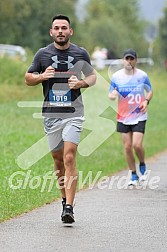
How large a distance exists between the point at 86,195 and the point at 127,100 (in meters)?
2.15

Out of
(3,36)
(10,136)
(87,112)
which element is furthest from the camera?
(3,36)

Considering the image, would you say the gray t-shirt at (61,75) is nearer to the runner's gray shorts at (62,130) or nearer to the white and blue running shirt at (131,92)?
the runner's gray shorts at (62,130)

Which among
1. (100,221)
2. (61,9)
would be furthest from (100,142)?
→ (61,9)

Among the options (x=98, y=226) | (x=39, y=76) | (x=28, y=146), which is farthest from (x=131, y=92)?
(x=98, y=226)

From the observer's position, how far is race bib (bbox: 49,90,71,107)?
34.7 ft

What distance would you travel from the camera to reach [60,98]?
417 inches

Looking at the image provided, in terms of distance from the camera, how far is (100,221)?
10.8 meters

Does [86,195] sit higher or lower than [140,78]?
lower

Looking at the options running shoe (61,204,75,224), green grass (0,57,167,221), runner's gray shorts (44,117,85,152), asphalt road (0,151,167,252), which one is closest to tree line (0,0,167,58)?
green grass (0,57,167,221)

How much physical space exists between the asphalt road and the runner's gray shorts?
904 millimetres

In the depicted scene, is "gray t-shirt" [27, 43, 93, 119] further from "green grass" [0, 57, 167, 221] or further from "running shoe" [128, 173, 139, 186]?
"running shoe" [128, 173, 139, 186]

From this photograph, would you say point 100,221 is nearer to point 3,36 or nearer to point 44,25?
point 3,36

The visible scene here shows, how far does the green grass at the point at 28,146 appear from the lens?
12.4m

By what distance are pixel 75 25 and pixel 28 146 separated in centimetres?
4982
